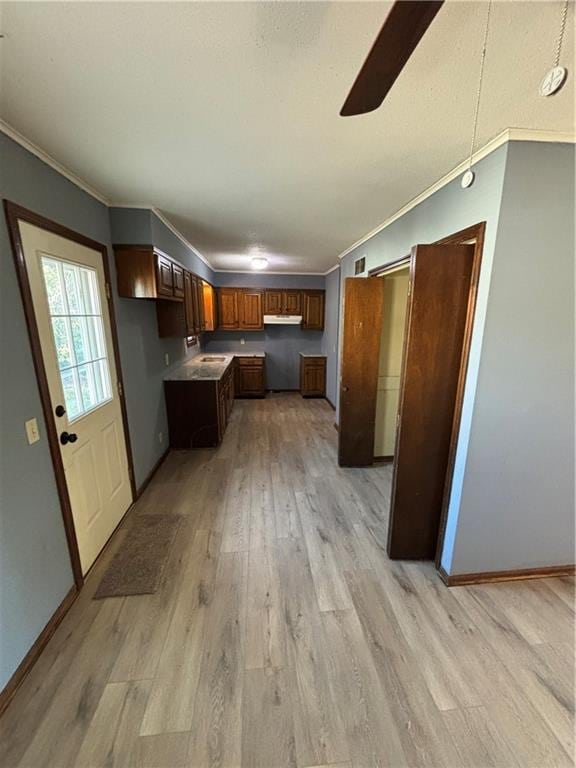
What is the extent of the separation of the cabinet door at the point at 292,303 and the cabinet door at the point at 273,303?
0.08 meters

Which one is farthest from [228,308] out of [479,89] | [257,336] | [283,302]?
[479,89]

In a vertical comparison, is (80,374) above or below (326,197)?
below

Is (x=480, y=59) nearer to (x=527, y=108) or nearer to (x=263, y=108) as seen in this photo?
(x=527, y=108)

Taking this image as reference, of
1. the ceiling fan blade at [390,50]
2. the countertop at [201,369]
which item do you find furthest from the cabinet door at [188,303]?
the ceiling fan blade at [390,50]

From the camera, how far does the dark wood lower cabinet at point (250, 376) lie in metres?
5.88

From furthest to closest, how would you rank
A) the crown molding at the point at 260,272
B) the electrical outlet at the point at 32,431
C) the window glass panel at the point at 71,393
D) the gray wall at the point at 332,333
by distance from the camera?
the crown molding at the point at 260,272
the gray wall at the point at 332,333
the window glass panel at the point at 71,393
the electrical outlet at the point at 32,431

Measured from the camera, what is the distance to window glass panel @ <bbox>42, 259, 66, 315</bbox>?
1684 millimetres

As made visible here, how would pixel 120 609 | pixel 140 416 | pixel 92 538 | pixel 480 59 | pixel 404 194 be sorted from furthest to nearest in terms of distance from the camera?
pixel 140 416 < pixel 404 194 < pixel 92 538 < pixel 120 609 < pixel 480 59

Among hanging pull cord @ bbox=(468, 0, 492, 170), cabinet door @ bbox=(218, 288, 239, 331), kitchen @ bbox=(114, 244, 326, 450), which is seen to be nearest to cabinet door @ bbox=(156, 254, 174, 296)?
kitchen @ bbox=(114, 244, 326, 450)

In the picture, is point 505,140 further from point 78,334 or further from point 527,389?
point 78,334

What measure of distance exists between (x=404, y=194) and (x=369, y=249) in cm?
115

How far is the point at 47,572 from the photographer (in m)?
1.56

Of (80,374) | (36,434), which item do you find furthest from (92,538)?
(80,374)

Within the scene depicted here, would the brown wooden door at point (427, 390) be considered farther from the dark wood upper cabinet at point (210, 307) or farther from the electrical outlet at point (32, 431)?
the dark wood upper cabinet at point (210, 307)
